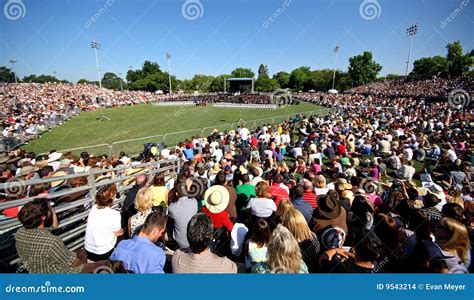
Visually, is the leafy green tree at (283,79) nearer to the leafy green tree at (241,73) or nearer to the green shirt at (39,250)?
the leafy green tree at (241,73)

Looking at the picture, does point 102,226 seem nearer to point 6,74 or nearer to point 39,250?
point 39,250

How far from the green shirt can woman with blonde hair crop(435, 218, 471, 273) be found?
458 centimetres

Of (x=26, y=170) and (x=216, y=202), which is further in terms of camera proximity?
(x=26, y=170)

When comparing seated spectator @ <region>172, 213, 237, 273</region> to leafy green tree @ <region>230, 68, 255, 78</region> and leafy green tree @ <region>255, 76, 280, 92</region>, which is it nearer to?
leafy green tree @ <region>255, 76, 280, 92</region>

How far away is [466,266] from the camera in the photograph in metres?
2.98

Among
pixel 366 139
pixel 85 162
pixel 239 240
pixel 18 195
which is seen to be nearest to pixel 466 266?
pixel 239 240

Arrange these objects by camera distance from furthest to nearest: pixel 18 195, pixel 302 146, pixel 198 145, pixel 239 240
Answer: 1. pixel 302 146
2. pixel 198 145
3. pixel 18 195
4. pixel 239 240

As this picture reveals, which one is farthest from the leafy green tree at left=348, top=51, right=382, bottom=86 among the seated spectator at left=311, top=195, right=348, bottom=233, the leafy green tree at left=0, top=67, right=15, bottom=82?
the leafy green tree at left=0, top=67, right=15, bottom=82

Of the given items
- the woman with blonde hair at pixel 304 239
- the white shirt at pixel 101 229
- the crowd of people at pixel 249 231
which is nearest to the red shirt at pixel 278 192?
the crowd of people at pixel 249 231

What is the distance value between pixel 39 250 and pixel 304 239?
3149 mm

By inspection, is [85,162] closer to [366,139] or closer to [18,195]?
[18,195]

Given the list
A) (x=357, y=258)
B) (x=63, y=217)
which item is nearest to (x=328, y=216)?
(x=357, y=258)

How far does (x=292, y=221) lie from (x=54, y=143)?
58.4 feet

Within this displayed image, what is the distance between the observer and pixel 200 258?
2.58 metres
